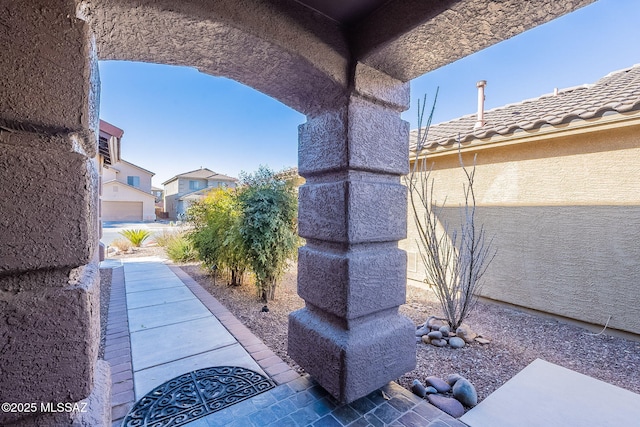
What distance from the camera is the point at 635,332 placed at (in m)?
3.06

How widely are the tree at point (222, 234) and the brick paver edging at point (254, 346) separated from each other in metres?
0.82

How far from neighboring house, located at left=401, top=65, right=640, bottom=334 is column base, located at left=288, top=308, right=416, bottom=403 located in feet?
10.0

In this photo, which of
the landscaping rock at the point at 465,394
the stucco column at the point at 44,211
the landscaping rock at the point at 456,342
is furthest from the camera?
the landscaping rock at the point at 456,342

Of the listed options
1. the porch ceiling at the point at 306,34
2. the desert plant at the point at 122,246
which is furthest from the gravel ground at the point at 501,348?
the desert plant at the point at 122,246

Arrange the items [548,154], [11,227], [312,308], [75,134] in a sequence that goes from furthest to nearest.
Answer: [548,154], [312,308], [75,134], [11,227]

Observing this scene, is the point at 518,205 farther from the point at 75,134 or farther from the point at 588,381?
the point at 75,134

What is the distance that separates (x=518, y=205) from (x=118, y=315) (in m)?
5.66

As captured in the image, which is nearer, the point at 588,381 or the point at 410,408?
the point at 410,408

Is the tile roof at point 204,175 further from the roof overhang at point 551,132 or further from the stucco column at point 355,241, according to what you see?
the stucco column at point 355,241

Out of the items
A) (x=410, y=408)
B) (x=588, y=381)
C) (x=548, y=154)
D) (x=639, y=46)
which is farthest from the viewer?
(x=548, y=154)

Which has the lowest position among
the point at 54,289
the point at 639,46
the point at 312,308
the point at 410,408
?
the point at 410,408

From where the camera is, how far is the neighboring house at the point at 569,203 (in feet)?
10.2

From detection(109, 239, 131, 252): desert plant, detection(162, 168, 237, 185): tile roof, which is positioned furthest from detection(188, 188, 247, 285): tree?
detection(162, 168, 237, 185): tile roof

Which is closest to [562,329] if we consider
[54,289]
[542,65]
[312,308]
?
[312,308]
